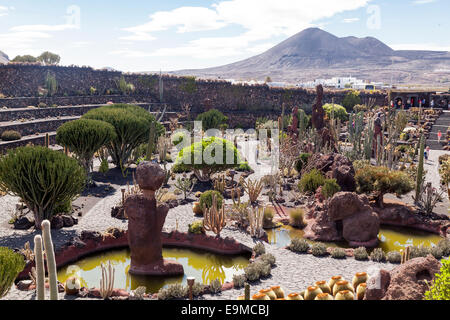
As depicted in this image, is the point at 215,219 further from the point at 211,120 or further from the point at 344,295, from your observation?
the point at 211,120

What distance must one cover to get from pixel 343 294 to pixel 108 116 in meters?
15.8

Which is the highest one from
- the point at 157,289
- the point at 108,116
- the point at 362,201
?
the point at 108,116

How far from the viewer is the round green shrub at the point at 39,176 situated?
12664 millimetres

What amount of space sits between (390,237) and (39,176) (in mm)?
10493

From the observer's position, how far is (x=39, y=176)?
1259 centimetres

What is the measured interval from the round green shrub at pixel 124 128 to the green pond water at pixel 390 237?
10.3 m

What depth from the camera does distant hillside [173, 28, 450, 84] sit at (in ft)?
452

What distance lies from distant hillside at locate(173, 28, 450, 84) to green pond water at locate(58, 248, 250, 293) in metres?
123

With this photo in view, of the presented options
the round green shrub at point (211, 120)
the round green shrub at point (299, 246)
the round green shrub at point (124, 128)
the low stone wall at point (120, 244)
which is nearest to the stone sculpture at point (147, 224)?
the low stone wall at point (120, 244)

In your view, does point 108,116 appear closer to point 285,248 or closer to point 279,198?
point 279,198

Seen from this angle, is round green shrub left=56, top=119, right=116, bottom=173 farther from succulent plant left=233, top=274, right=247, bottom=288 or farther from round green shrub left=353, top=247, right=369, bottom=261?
round green shrub left=353, top=247, right=369, bottom=261

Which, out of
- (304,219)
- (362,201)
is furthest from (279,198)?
(362,201)

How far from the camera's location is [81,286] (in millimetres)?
9953
